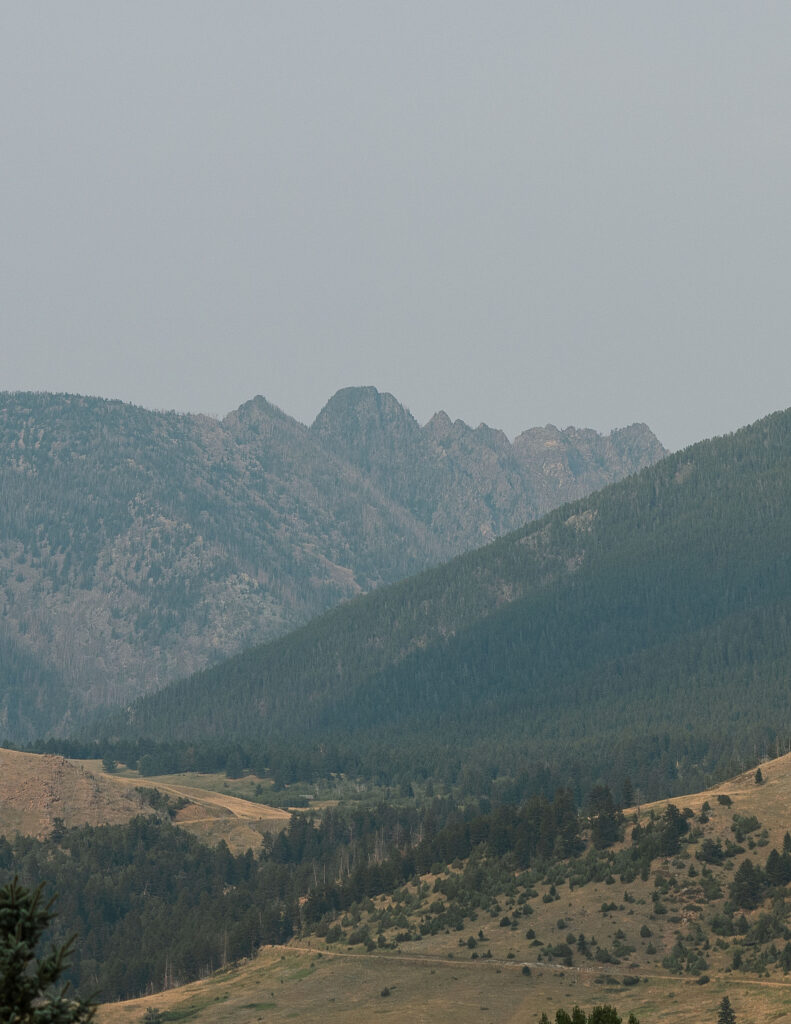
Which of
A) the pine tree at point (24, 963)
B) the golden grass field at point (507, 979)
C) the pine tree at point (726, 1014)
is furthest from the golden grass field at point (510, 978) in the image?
the pine tree at point (24, 963)

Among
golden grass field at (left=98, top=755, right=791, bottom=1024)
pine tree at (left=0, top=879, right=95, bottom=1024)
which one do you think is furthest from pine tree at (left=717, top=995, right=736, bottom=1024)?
pine tree at (left=0, top=879, right=95, bottom=1024)

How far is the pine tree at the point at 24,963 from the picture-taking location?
3609 centimetres

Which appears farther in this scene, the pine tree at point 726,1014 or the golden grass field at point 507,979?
the golden grass field at point 507,979

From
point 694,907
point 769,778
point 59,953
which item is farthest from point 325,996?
point 59,953

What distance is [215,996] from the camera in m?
166

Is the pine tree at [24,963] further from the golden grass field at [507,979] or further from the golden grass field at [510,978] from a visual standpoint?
the golden grass field at [507,979]

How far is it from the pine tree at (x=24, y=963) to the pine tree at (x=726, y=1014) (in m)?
102

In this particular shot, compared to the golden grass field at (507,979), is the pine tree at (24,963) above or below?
above

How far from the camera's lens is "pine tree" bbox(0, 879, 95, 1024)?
36094 millimetres

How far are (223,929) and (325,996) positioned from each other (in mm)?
44106

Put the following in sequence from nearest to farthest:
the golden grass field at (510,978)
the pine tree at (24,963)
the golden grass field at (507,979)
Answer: the pine tree at (24,963)
the golden grass field at (507,979)
the golden grass field at (510,978)

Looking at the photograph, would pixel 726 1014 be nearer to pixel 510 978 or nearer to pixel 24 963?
pixel 510 978

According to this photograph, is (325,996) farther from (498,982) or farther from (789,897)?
(789,897)

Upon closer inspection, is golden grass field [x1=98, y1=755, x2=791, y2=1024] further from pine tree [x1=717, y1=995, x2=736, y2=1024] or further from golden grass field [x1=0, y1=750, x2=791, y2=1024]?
pine tree [x1=717, y1=995, x2=736, y2=1024]
